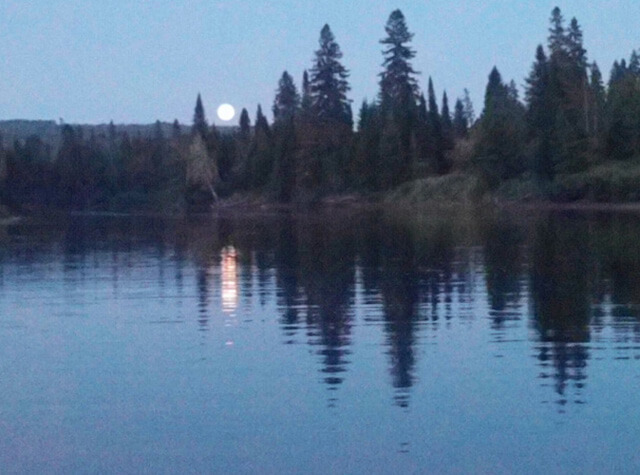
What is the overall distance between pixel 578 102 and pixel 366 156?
16.4 meters

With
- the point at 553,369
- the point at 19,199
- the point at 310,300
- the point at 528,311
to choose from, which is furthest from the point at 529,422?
the point at 19,199

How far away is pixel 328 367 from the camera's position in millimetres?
14477

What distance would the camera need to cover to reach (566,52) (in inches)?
3615

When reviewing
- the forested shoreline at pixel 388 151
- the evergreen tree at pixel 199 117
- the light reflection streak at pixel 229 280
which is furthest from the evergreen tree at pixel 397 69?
the light reflection streak at pixel 229 280

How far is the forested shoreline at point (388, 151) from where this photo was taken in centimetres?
7325

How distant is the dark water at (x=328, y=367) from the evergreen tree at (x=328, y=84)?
231 feet

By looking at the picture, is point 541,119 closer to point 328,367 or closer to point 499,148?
point 499,148

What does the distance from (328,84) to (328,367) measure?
86.8 meters

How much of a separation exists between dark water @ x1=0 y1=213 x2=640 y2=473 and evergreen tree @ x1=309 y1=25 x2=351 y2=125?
2766 inches

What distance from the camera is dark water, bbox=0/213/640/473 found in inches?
414

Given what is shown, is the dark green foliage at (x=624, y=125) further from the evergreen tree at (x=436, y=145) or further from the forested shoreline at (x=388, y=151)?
the evergreen tree at (x=436, y=145)

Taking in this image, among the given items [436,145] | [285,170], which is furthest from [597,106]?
[285,170]

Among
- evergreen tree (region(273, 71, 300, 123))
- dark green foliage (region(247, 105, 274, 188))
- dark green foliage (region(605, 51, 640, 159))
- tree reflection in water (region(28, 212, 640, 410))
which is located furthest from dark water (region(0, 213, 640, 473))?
evergreen tree (region(273, 71, 300, 123))

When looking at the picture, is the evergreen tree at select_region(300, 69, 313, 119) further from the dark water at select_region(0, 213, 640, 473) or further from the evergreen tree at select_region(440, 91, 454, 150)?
Answer: the dark water at select_region(0, 213, 640, 473)
